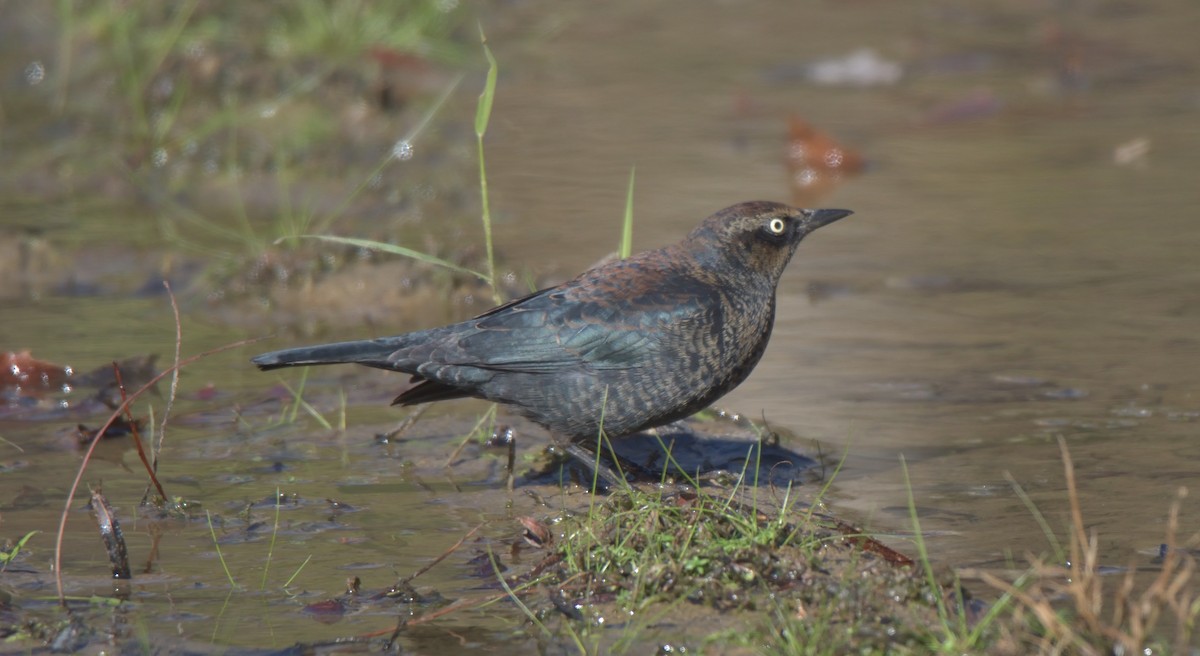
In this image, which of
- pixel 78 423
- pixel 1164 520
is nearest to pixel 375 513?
pixel 78 423

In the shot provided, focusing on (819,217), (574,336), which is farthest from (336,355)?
(819,217)

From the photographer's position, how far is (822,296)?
7.43 meters

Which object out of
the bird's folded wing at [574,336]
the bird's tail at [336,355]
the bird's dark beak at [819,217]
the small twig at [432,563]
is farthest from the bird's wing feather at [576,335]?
the small twig at [432,563]

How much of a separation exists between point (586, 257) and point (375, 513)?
9.93 ft

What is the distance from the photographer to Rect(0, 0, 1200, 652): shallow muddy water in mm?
4824

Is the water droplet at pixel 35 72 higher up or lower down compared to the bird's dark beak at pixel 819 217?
higher up

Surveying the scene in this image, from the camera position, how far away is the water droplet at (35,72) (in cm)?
1098

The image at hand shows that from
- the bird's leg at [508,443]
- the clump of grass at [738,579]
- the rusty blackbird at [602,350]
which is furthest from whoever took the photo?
the bird's leg at [508,443]

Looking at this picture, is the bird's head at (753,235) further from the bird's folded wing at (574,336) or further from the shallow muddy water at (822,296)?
the shallow muddy water at (822,296)

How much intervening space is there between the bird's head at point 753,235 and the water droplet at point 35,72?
7091 mm

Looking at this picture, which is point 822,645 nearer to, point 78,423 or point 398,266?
point 78,423

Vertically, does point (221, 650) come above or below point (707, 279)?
below

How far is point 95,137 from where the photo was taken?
9.91m

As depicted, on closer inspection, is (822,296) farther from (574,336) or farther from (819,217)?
(574,336)
